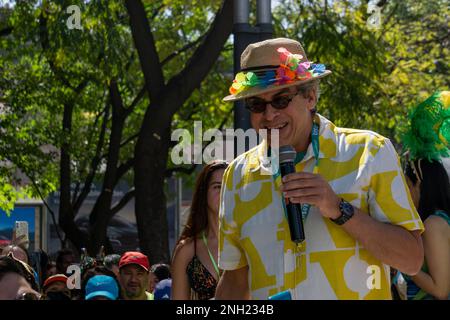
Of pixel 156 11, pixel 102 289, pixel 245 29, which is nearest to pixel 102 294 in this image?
pixel 102 289

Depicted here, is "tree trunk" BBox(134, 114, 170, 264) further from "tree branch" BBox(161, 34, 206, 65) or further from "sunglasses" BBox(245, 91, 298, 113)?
"sunglasses" BBox(245, 91, 298, 113)

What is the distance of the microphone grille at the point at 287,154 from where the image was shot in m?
3.15

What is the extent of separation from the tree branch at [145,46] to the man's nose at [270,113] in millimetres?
9042

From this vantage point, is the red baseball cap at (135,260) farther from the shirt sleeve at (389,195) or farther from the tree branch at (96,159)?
the tree branch at (96,159)

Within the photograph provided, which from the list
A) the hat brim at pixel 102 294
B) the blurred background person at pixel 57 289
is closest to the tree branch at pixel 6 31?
the blurred background person at pixel 57 289

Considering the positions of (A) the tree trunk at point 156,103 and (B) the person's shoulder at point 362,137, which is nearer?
(B) the person's shoulder at point 362,137

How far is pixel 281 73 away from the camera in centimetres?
339

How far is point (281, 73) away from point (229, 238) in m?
0.59

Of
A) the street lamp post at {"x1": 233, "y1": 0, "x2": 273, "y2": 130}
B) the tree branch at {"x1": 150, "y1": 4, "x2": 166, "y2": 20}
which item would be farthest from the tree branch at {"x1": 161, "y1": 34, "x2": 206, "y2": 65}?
the street lamp post at {"x1": 233, "y1": 0, "x2": 273, "y2": 130}

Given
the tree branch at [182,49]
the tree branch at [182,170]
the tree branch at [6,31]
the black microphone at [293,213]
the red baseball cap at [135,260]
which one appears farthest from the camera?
the tree branch at [182,170]

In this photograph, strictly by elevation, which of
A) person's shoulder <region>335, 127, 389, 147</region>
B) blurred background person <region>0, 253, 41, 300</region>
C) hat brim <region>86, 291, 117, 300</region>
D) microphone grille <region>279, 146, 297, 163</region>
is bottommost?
hat brim <region>86, 291, 117, 300</region>

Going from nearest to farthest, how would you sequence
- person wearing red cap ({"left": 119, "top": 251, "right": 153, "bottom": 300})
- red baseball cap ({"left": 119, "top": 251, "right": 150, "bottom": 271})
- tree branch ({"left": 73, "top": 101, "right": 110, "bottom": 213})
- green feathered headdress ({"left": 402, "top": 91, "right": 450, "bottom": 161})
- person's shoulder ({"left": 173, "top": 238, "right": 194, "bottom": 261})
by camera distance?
green feathered headdress ({"left": 402, "top": 91, "right": 450, "bottom": 161}) < person's shoulder ({"left": 173, "top": 238, "right": 194, "bottom": 261}) < person wearing red cap ({"left": 119, "top": 251, "right": 153, "bottom": 300}) < red baseball cap ({"left": 119, "top": 251, "right": 150, "bottom": 271}) < tree branch ({"left": 73, "top": 101, "right": 110, "bottom": 213})

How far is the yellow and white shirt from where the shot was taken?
321cm

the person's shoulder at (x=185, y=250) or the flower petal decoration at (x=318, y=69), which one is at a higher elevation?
the flower petal decoration at (x=318, y=69)
